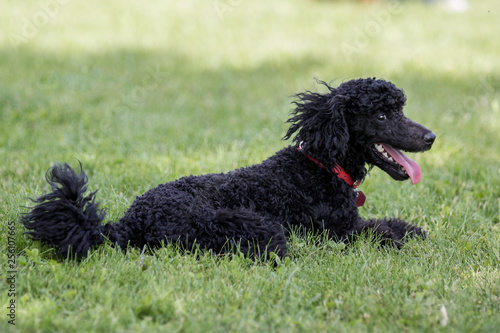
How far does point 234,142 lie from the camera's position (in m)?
6.44

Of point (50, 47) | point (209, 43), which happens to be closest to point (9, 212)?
point (50, 47)

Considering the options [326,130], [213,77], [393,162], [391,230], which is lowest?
[391,230]

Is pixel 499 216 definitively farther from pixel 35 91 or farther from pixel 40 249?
pixel 35 91

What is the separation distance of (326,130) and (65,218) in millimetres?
1957

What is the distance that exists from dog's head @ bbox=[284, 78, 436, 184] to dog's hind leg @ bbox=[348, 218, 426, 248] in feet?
1.50

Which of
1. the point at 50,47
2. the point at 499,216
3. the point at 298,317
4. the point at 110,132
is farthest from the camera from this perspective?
the point at 50,47

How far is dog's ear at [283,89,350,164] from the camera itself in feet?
12.2

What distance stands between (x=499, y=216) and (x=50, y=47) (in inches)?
383

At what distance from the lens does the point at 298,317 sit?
2740 millimetres

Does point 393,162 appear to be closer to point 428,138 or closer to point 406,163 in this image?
point 406,163

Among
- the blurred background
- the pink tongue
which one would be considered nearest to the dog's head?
the pink tongue

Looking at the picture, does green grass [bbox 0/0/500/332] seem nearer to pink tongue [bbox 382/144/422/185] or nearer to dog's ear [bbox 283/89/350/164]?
pink tongue [bbox 382/144/422/185]

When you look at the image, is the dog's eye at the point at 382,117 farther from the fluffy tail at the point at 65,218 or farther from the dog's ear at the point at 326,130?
the fluffy tail at the point at 65,218

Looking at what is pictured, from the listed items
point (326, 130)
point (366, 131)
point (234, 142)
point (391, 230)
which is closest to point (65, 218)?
point (326, 130)
